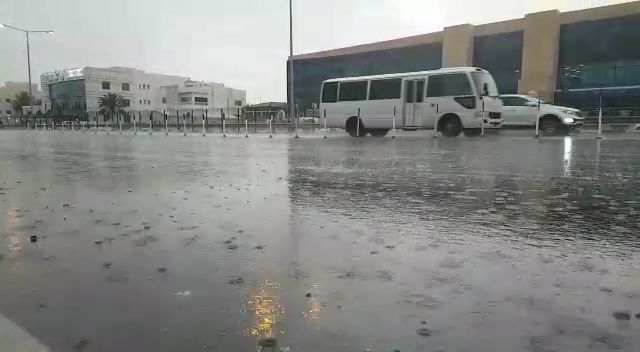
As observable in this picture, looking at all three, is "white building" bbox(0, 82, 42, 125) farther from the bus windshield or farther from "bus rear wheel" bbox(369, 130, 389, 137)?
the bus windshield

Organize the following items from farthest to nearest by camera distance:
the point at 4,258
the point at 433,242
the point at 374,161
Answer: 1. the point at 374,161
2. the point at 433,242
3. the point at 4,258

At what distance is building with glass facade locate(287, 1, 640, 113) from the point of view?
3275cm

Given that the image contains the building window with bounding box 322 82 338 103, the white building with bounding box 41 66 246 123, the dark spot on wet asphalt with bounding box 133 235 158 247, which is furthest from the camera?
the white building with bounding box 41 66 246 123

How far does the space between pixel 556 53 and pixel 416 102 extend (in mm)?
21881

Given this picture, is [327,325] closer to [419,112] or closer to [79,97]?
[419,112]

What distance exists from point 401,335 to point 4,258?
8.76 ft

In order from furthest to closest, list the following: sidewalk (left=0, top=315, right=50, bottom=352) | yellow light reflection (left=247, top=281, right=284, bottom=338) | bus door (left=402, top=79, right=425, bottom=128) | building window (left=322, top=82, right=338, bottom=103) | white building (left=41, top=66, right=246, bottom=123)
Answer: white building (left=41, top=66, right=246, bottom=123) → building window (left=322, top=82, right=338, bottom=103) → bus door (left=402, top=79, right=425, bottom=128) → yellow light reflection (left=247, top=281, right=284, bottom=338) → sidewalk (left=0, top=315, right=50, bottom=352)

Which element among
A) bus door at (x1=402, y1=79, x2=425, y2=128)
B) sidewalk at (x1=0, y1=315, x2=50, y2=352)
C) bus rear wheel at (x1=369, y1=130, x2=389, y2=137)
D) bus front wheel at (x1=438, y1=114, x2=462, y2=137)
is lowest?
sidewalk at (x1=0, y1=315, x2=50, y2=352)

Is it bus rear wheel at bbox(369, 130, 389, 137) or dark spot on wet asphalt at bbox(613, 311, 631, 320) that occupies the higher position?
bus rear wheel at bbox(369, 130, 389, 137)

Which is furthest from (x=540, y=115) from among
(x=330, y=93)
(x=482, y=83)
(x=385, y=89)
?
(x=330, y=93)

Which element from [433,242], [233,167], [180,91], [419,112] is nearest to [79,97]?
[180,91]

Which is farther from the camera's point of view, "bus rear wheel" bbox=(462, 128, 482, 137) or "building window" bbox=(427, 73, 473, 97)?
"bus rear wheel" bbox=(462, 128, 482, 137)

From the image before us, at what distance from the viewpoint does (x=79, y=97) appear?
8931 centimetres

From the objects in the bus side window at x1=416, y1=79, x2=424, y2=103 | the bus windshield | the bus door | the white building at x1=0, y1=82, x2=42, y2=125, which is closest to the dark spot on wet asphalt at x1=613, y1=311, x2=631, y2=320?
the bus windshield
